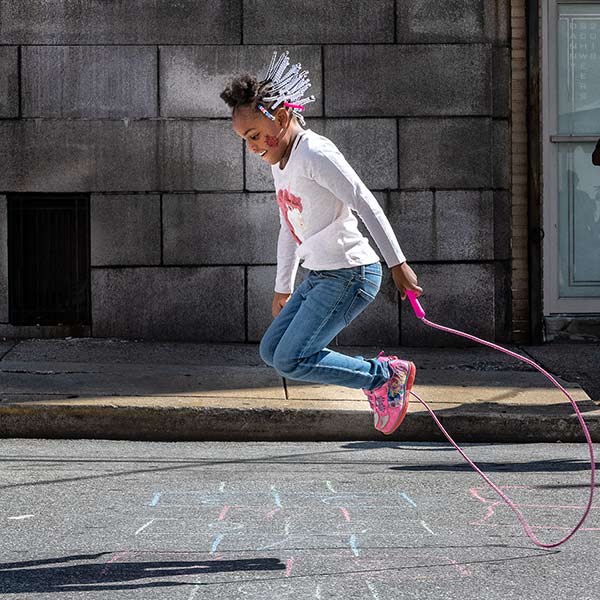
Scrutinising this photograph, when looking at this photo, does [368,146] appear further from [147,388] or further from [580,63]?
[147,388]

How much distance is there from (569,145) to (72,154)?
4781 millimetres

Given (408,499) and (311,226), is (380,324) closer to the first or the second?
(408,499)

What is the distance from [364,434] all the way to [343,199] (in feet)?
10.4

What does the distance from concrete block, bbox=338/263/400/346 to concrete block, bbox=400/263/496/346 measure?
0.31 ft

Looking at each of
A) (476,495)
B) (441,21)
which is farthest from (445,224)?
(476,495)

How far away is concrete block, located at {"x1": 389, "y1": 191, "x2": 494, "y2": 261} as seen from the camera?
11336 millimetres

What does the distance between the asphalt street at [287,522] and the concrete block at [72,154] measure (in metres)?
4.00

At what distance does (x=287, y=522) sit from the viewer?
549cm

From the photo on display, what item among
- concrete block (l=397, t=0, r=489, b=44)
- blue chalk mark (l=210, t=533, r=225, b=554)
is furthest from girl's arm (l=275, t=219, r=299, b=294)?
concrete block (l=397, t=0, r=489, b=44)

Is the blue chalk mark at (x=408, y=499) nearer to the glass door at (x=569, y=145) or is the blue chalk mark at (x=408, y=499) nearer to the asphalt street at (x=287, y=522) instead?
the asphalt street at (x=287, y=522)

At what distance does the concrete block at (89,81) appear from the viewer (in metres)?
11.2

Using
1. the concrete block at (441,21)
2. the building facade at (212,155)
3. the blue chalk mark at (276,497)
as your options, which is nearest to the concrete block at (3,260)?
the building facade at (212,155)

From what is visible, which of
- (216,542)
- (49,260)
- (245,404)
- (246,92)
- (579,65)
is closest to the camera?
(216,542)

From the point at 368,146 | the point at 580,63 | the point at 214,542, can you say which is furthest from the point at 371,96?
the point at 214,542
